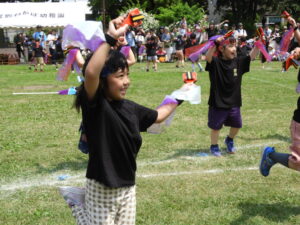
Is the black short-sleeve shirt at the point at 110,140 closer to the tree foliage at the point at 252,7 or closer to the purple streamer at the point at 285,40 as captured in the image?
the purple streamer at the point at 285,40

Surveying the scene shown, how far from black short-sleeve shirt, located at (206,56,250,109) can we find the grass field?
826mm

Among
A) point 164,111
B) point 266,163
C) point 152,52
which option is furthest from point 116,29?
point 152,52

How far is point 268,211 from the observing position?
3941 mm

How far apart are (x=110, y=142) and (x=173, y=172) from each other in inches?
105

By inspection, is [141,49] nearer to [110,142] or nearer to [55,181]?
[55,181]

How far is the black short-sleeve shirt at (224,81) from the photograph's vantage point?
5457mm

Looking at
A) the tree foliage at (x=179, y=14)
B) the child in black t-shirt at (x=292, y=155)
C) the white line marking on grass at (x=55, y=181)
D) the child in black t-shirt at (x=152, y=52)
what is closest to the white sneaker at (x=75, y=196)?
the white line marking on grass at (x=55, y=181)

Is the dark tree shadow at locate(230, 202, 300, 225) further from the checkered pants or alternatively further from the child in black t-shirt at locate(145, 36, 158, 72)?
the child in black t-shirt at locate(145, 36, 158, 72)

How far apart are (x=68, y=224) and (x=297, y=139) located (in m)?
2.36

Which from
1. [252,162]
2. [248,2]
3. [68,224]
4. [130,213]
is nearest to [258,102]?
[252,162]

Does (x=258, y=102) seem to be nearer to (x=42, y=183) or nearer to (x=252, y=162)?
(x=252, y=162)

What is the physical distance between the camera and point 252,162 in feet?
17.8

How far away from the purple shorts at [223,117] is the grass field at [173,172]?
1.55 feet

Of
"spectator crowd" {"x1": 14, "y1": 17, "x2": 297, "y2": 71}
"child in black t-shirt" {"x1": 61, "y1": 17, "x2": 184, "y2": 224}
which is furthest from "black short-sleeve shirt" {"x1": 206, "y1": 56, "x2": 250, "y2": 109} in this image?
"spectator crowd" {"x1": 14, "y1": 17, "x2": 297, "y2": 71}
